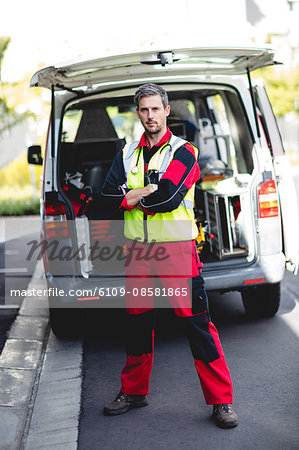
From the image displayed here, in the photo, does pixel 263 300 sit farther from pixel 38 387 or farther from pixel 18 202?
pixel 18 202

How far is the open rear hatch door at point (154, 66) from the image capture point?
4398mm

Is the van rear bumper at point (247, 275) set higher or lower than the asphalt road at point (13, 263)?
higher

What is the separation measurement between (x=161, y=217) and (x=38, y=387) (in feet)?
5.34

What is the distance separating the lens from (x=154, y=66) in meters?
5.02

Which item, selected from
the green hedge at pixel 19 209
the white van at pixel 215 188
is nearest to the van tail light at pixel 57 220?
the white van at pixel 215 188

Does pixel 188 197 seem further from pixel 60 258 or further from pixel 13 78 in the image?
pixel 13 78

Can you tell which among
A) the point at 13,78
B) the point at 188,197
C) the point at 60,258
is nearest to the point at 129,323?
the point at 188,197

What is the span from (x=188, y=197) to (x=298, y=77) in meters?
24.5

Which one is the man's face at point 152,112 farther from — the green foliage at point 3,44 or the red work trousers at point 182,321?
the green foliage at point 3,44

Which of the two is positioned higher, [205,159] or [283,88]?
[283,88]

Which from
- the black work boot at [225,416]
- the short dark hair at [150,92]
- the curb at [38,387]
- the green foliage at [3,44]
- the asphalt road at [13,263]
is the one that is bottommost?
the asphalt road at [13,263]

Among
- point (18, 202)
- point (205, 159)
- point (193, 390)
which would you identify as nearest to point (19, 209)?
point (18, 202)

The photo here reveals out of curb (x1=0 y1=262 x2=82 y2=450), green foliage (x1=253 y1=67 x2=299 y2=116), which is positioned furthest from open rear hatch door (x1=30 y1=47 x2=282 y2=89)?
green foliage (x1=253 y1=67 x2=299 y2=116)

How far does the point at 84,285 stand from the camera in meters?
4.96
